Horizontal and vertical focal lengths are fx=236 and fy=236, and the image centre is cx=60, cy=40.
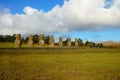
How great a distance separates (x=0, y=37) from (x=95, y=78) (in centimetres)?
8953

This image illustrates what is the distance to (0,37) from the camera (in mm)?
104438

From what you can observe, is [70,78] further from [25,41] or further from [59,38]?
[25,41]

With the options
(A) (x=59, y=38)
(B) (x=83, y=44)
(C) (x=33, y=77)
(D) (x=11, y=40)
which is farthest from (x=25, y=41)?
(C) (x=33, y=77)

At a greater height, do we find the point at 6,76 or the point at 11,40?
the point at 11,40

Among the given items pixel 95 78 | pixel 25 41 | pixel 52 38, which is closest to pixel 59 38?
pixel 52 38

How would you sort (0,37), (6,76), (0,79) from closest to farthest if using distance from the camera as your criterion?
1. (0,79)
2. (6,76)
3. (0,37)

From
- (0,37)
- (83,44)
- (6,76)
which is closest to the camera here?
(6,76)

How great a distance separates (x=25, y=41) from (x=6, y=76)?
305 ft

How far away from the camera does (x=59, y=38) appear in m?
95.5

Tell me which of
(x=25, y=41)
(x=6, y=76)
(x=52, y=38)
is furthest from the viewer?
(x=25, y=41)

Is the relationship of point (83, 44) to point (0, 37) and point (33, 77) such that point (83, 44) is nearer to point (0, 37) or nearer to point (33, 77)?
point (0, 37)

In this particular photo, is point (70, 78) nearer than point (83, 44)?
Yes

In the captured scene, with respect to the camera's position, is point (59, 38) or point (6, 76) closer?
point (6, 76)

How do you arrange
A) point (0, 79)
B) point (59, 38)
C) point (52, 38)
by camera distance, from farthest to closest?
point (59, 38) < point (52, 38) < point (0, 79)
